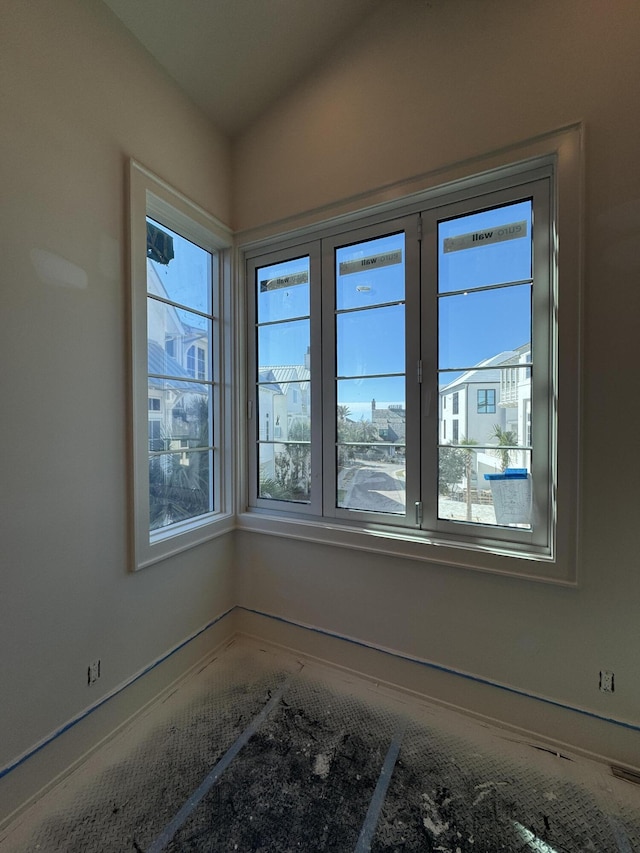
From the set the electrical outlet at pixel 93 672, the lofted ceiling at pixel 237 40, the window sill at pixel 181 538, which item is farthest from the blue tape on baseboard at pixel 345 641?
the lofted ceiling at pixel 237 40

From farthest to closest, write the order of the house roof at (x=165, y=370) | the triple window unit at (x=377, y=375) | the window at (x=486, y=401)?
the house roof at (x=165, y=370) < the window at (x=486, y=401) < the triple window unit at (x=377, y=375)

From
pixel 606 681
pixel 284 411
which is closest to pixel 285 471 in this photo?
pixel 284 411

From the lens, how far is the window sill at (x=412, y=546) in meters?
1.54

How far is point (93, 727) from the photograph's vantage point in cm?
151

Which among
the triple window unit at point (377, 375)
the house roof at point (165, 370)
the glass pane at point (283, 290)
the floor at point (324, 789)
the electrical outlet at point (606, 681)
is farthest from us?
the glass pane at point (283, 290)

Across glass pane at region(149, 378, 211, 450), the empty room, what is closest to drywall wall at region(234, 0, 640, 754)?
the empty room

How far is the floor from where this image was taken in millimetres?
1197

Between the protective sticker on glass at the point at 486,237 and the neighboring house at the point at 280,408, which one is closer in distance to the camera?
the protective sticker on glass at the point at 486,237

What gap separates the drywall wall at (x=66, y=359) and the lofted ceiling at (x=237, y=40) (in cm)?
13

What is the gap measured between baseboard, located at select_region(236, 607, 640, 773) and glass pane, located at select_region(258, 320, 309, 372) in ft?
5.16

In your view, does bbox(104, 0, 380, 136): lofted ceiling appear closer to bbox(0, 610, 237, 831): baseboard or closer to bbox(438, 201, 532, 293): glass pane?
bbox(438, 201, 532, 293): glass pane

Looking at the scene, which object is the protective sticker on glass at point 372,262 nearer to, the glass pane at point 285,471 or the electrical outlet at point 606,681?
the glass pane at point 285,471

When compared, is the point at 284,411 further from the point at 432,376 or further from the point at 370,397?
the point at 432,376

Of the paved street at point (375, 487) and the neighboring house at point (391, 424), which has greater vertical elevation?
the neighboring house at point (391, 424)
